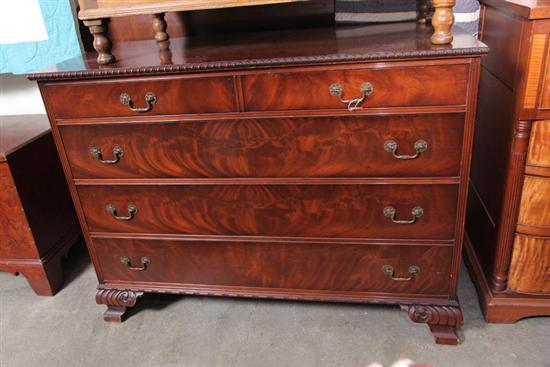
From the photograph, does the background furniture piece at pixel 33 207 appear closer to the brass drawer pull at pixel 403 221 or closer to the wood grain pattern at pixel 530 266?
the brass drawer pull at pixel 403 221

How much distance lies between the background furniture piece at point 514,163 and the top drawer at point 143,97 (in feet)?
2.80

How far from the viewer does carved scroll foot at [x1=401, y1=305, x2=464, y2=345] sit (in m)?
1.52

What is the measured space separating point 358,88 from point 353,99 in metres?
0.03

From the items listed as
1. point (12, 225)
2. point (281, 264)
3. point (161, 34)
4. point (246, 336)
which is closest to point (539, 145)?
point (281, 264)

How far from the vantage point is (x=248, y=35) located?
176 centimetres

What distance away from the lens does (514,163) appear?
4.64 feet

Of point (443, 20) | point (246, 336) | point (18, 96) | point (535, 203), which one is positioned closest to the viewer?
point (443, 20)

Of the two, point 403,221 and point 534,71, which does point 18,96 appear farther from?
point 534,71

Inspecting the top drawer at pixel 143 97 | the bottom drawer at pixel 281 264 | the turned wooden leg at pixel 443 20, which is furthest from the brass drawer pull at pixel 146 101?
the turned wooden leg at pixel 443 20

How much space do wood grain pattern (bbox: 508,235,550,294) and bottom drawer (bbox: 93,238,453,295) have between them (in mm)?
251

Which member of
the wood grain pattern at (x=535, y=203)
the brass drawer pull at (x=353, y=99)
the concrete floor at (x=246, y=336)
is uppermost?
the brass drawer pull at (x=353, y=99)

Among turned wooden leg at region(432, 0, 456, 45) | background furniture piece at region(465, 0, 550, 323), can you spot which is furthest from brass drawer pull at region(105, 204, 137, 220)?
background furniture piece at region(465, 0, 550, 323)

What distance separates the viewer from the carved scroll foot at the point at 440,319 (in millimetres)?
1522

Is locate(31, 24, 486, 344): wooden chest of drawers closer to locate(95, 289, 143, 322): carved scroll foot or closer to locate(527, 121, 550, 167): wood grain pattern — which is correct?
locate(95, 289, 143, 322): carved scroll foot
